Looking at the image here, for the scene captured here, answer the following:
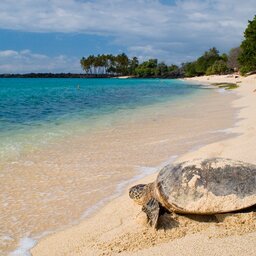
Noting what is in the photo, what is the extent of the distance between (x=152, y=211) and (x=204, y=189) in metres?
0.85

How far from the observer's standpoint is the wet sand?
651 cm

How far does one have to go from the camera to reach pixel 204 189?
5.28 meters

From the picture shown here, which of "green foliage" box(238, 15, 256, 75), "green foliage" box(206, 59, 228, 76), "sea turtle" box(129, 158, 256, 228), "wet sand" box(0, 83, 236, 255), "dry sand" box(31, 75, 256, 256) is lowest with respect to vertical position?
"green foliage" box(206, 59, 228, 76)

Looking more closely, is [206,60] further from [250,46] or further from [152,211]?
[152,211]

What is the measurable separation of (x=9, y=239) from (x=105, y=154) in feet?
18.2

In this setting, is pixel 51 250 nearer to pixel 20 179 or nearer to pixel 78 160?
pixel 20 179

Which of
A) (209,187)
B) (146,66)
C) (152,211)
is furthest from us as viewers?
(146,66)

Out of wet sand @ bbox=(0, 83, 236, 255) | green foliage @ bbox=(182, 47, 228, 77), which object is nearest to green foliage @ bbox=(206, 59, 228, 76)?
green foliage @ bbox=(182, 47, 228, 77)

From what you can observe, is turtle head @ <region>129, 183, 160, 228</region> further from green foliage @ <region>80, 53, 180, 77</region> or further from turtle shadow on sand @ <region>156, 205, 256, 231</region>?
green foliage @ <region>80, 53, 180, 77</region>

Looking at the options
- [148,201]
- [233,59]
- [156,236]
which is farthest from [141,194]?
[233,59]

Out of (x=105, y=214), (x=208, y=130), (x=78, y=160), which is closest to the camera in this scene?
(x=105, y=214)

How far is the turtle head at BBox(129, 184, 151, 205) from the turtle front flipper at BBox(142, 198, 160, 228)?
1.38ft

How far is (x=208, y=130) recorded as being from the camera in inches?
572

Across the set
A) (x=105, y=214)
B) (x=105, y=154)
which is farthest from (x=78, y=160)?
(x=105, y=214)
